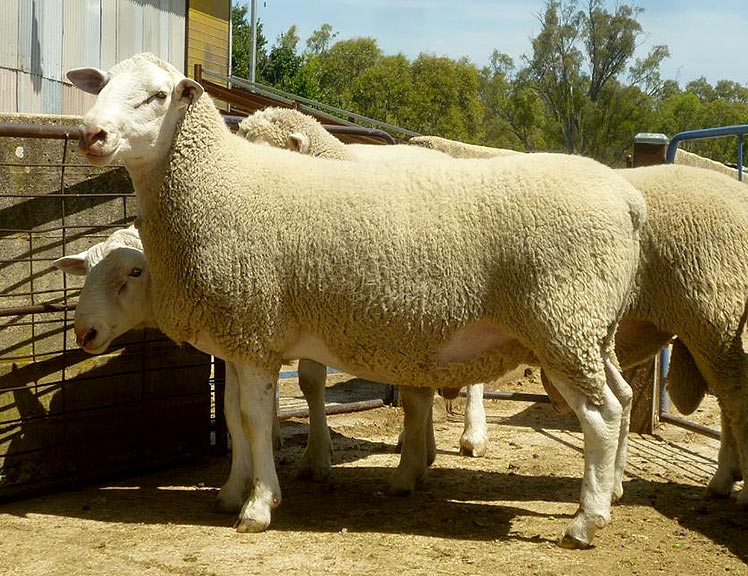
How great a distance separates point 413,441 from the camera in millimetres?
5977

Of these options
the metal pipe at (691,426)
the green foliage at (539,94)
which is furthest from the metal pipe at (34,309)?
the green foliage at (539,94)

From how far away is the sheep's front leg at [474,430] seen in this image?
688 centimetres

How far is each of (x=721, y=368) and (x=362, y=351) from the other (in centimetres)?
198

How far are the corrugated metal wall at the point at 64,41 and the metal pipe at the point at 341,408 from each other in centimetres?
900

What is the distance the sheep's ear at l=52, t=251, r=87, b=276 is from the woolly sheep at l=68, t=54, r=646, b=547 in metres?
0.54

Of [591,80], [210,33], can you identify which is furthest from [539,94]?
[210,33]

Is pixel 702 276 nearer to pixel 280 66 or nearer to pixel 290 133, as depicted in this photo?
pixel 290 133

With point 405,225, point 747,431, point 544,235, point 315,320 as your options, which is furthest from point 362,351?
point 747,431

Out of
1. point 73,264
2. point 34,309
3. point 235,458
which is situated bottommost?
point 235,458

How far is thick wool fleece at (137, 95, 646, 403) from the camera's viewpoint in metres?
4.84

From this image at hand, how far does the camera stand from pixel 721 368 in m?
5.53

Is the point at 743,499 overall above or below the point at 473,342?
below

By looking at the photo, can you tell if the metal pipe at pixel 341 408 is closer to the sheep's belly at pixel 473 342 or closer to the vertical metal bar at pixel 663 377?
the vertical metal bar at pixel 663 377

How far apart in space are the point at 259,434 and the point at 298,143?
2200 mm
